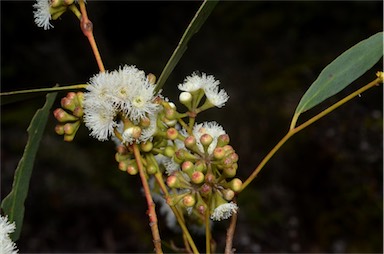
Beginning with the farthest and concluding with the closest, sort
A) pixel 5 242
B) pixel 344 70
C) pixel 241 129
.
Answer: pixel 241 129
pixel 344 70
pixel 5 242

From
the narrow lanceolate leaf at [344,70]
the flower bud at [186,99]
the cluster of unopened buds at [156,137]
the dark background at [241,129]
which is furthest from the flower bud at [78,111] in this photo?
the dark background at [241,129]

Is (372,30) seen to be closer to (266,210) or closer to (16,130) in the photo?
(266,210)

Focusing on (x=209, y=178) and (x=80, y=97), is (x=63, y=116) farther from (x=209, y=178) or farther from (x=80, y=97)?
(x=209, y=178)

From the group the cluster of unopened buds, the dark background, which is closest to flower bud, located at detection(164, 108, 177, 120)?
the cluster of unopened buds

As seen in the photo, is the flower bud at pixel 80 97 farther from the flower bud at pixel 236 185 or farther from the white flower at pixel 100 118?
the flower bud at pixel 236 185

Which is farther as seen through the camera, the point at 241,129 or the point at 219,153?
the point at 241,129

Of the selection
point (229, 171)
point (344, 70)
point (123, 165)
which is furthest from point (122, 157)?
point (344, 70)
